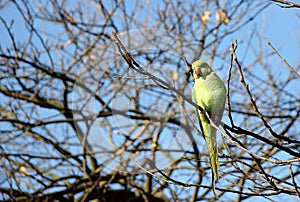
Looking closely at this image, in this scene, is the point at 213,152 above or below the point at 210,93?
below

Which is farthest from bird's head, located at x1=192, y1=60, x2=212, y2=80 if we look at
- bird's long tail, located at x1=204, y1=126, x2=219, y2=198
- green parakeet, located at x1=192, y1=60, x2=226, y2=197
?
bird's long tail, located at x1=204, y1=126, x2=219, y2=198

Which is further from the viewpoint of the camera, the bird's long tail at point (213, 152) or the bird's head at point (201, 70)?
the bird's long tail at point (213, 152)

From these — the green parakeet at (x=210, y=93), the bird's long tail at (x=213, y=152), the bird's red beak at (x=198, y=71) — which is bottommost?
the bird's long tail at (x=213, y=152)

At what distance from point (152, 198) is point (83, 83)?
1643 mm

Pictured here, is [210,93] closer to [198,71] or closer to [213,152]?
[198,71]

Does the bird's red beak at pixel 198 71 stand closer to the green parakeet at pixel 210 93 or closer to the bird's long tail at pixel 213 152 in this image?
the green parakeet at pixel 210 93

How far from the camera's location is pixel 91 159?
443cm

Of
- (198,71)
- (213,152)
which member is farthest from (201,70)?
(213,152)

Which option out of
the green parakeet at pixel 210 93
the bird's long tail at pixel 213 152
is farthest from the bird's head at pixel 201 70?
the bird's long tail at pixel 213 152

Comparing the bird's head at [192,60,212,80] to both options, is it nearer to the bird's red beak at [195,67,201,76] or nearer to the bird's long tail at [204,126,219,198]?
the bird's red beak at [195,67,201,76]

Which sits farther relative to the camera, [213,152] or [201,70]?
[213,152]

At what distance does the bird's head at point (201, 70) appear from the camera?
132cm

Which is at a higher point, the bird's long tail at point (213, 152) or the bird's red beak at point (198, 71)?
the bird's red beak at point (198, 71)

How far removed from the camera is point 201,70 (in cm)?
132
